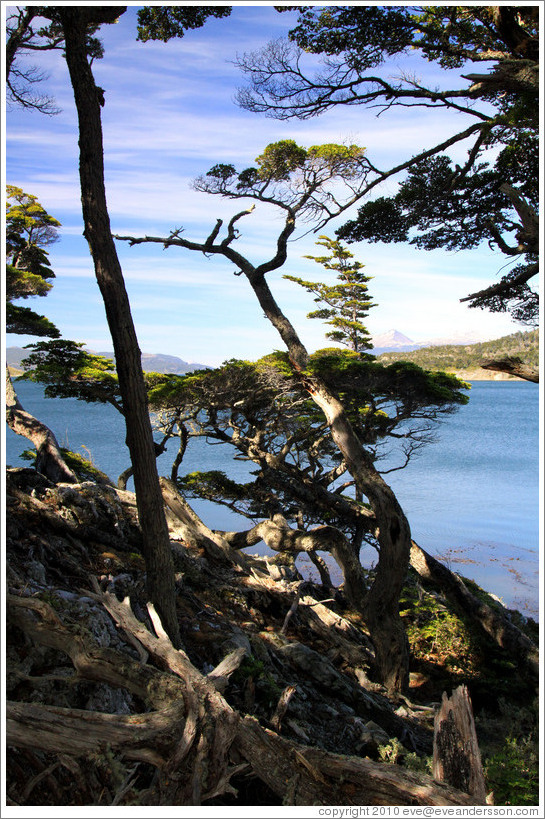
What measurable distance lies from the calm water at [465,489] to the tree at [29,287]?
145cm

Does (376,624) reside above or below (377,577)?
below

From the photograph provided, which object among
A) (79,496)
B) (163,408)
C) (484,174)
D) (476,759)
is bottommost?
(476,759)

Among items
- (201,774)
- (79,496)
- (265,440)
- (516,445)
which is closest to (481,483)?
(516,445)

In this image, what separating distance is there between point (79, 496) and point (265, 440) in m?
5.22

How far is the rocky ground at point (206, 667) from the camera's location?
270cm

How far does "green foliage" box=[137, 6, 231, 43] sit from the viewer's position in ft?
16.8

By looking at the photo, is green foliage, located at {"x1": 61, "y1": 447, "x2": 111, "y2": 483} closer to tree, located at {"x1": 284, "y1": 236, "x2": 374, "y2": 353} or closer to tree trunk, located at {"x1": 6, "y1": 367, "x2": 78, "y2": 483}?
tree trunk, located at {"x1": 6, "y1": 367, "x2": 78, "y2": 483}

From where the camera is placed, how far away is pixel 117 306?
424 centimetres

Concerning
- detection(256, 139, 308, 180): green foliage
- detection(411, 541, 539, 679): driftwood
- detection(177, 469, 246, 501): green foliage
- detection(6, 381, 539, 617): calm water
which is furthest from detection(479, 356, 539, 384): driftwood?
detection(6, 381, 539, 617): calm water

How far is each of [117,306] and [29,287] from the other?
6.94 meters

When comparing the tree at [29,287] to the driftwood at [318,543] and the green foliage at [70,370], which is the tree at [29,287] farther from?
the driftwood at [318,543]

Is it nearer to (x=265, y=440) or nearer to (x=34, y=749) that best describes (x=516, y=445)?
(x=265, y=440)

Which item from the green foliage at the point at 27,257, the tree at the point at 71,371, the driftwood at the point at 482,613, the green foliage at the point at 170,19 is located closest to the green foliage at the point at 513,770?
the driftwood at the point at 482,613

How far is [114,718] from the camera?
8.92 ft
